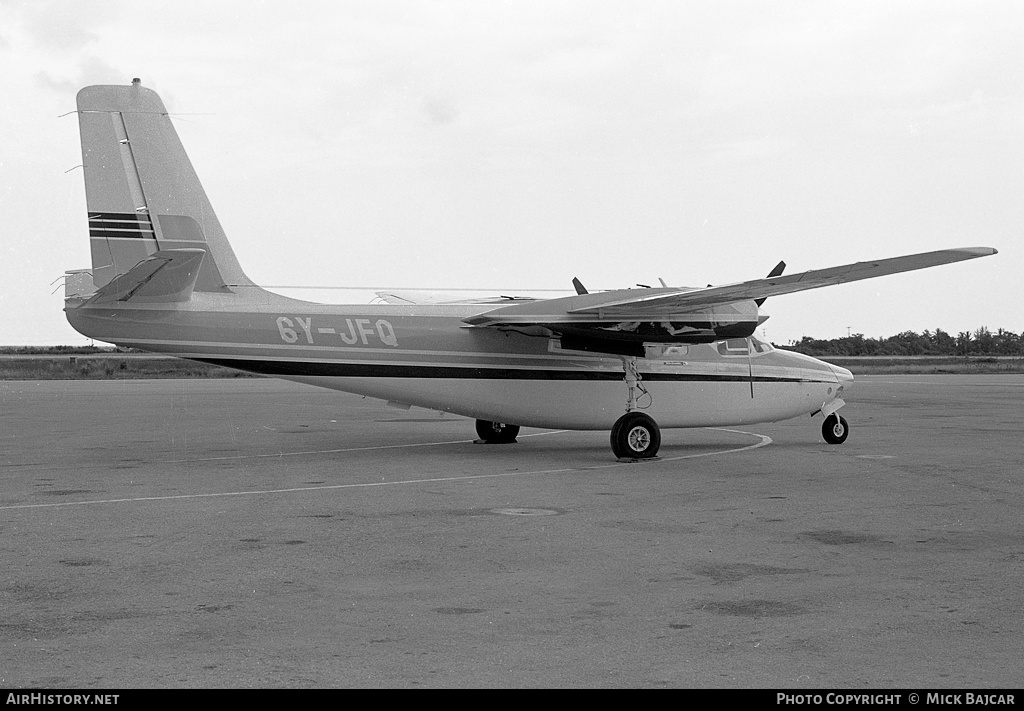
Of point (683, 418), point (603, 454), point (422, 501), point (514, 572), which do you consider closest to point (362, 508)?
point (422, 501)

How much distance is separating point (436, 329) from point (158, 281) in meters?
4.39

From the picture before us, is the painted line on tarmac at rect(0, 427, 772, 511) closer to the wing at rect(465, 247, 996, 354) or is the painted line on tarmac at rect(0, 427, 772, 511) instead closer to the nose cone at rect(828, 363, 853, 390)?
the wing at rect(465, 247, 996, 354)

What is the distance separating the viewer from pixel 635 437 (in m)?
16.3

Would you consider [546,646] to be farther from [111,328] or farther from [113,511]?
[111,328]

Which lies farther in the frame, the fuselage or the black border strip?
the fuselage

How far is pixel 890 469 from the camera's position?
47.2ft

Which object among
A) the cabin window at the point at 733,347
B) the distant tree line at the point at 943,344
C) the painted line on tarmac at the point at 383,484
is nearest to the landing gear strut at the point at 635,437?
the painted line on tarmac at the point at 383,484

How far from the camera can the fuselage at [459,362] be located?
15.5m

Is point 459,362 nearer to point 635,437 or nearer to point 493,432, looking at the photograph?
point 493,432

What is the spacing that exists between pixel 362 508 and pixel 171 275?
584 cm

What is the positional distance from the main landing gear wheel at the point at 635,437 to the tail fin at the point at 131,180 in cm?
683

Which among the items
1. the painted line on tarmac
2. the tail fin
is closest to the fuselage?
the tail fin

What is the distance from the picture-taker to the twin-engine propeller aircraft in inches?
596

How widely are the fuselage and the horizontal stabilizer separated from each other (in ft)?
0.59
